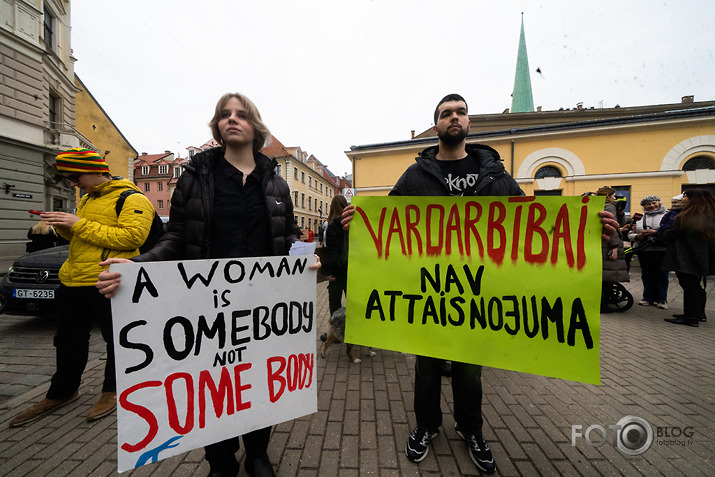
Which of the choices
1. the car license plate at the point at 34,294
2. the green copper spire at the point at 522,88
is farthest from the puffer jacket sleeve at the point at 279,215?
the green copper spire at the point at 522,88

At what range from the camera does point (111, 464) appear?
1800mm

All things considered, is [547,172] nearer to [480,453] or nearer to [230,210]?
[480,453]

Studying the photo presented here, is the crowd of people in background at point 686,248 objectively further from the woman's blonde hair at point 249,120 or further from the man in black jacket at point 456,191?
the woman's blonde hair at point 249,120

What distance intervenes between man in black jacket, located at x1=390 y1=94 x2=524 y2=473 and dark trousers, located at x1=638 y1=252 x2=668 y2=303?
5526 millimetres

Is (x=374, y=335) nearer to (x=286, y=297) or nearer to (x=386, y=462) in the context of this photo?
(x=286, y=297)

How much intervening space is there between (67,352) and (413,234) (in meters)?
2.84

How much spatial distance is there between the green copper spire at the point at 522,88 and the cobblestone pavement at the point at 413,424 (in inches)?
1269

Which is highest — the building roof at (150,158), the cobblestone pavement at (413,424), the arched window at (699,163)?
the building roof at (150,158)

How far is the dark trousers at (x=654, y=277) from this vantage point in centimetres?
519

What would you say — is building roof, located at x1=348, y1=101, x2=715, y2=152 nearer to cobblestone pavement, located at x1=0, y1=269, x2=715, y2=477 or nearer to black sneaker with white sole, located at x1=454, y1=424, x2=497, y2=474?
cobblestone pavement, located at x1=0, y1=269, x2=715, y2=477

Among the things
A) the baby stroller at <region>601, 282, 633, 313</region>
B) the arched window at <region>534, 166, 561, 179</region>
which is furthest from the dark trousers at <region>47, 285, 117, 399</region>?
the arched window at <region>534, 166, 561, 179</region>

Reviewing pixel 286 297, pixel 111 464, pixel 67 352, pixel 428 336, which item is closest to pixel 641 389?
pixel 428 336

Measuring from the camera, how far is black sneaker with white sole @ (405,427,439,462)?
1.81 meters

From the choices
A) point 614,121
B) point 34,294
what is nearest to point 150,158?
point 34,294
